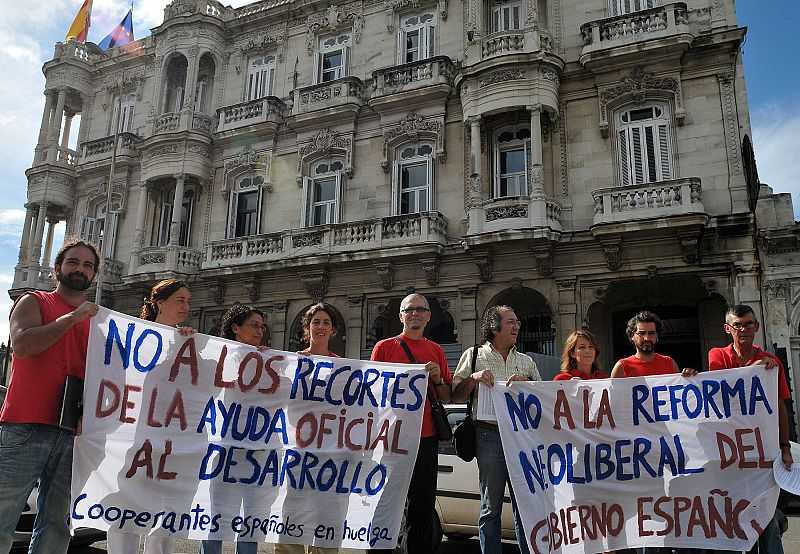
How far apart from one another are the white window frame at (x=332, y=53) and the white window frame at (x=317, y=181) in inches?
111

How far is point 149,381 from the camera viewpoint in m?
4.71

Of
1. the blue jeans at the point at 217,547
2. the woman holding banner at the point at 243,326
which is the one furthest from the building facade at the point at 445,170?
the blue jeans at the point at 217,547

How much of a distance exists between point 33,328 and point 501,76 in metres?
14.1

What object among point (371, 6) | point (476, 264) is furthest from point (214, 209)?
point (476, 264)

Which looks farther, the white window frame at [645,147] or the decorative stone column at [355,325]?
the decorative stone column at [355,325]

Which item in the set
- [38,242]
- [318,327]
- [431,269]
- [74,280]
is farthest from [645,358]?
[38,242]

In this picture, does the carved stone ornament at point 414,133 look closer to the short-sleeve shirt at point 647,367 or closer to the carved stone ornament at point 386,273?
the carved stone ornament at point 386,273

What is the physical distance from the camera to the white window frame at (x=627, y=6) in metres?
16.2

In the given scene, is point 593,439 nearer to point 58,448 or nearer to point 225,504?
point 225,504

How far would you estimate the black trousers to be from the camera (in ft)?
15.1

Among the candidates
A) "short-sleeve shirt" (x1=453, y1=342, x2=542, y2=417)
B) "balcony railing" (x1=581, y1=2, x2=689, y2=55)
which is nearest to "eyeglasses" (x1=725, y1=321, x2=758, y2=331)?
"short-sleeve shirt" (x1=453, y1=342, x2=542, y2=417)

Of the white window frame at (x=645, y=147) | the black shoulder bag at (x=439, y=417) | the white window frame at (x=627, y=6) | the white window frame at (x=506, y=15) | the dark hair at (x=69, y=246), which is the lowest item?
the black shoulder bag at (x=439, y=417)

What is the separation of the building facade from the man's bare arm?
12.0m

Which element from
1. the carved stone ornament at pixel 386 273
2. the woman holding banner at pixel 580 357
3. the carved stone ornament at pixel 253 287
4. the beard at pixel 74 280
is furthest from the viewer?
the carved stone ornament at pixel 253 287
